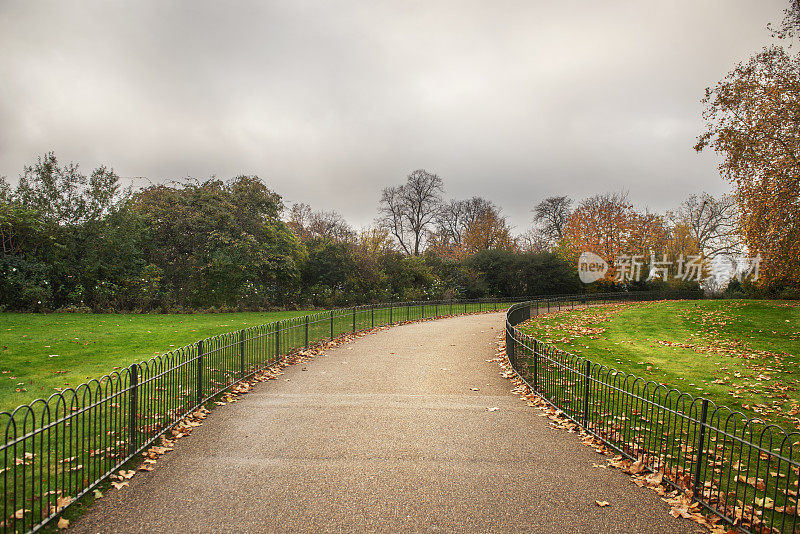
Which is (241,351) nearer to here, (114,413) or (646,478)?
(114,413)

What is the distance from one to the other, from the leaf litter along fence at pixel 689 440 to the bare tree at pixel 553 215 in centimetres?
4538

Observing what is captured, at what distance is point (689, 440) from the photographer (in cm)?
636

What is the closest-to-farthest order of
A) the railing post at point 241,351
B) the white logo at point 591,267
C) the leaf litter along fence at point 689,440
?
the leaf litter along fence at point 689,440 < the railing post at point 241,351 < the white logo at point 591,267

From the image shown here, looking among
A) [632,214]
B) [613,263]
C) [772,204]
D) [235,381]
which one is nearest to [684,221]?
[632,214]

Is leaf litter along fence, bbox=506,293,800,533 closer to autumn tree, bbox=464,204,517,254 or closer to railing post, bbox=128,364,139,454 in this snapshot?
railing post, bbox=128,364,139,454

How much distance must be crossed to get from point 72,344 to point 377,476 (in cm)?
1137

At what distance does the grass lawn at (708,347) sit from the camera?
953cm

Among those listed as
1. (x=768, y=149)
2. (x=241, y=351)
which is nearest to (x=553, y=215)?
(x=768, y=149)

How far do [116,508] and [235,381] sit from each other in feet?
15.9

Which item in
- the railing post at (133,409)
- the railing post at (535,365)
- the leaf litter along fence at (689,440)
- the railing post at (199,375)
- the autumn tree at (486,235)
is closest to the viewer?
the leaf litter along fence at (689,440)

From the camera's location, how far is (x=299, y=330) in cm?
1296

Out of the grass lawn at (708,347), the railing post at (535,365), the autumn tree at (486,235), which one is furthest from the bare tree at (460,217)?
the railing post at (535,365)

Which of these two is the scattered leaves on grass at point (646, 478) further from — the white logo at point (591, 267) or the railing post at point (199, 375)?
the white logo at point (591, 267)

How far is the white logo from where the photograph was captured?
4097 centimetres
